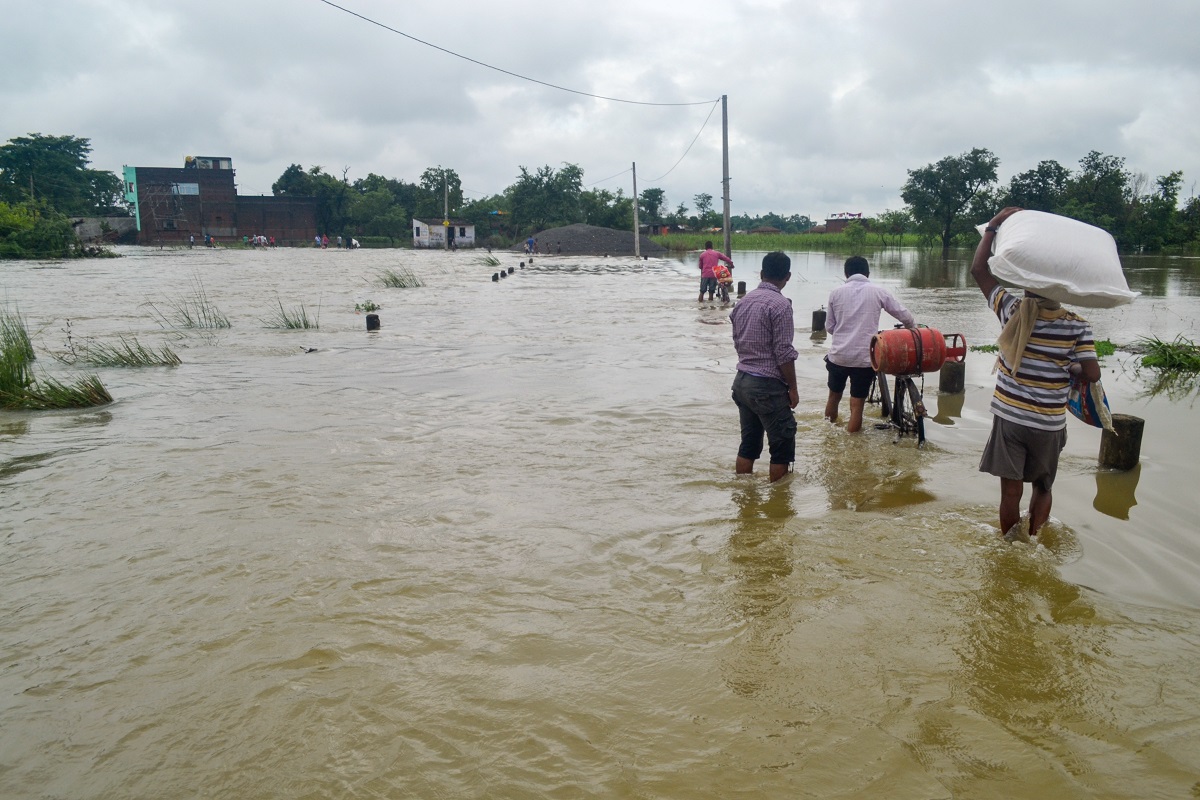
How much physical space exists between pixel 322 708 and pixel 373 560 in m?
1.44

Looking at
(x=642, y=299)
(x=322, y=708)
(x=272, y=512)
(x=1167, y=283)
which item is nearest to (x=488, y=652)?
(x=322, y=708)

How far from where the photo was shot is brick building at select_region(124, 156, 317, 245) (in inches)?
2808

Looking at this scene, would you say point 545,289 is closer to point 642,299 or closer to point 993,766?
point 642,299

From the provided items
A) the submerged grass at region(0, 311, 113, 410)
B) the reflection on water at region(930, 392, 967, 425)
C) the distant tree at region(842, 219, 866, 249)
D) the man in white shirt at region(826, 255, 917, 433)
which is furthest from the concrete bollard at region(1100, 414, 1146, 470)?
the distant tree at region(842, 219, 866, 249)

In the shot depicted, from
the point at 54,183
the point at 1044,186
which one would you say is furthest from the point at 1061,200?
the point at 54,183

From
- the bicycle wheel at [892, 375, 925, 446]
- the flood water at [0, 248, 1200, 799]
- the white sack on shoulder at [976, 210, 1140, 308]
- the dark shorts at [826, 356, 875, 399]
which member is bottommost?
the flood water at [0, 248, 1200, 799]

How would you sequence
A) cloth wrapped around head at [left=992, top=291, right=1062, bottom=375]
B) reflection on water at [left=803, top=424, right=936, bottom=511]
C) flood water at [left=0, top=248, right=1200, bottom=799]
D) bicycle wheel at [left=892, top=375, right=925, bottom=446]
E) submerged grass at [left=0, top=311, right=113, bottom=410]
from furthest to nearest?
submerged grass at [left=0, top=311, right=113, bottom=410] → bicycle wheel at [left=892, top=375, right=925, bottom=446] → reflection on water at [left=803, top=424, right=936, bottom=511] → cloth wrapped around head at [left=992, top=291, right=1062, bottom=375] → flood water at [left=0, top=248, right=1200, bottom=799]

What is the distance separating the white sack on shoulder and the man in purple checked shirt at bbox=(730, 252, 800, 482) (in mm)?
1577

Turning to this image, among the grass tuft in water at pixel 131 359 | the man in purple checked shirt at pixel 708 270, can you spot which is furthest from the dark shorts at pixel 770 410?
the man in purple checked shirt at pixel 708 270

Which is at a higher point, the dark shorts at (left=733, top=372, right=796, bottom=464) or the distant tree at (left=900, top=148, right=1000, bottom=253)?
the distant tree at (left=900, top=148, right=1000, bottom=253)

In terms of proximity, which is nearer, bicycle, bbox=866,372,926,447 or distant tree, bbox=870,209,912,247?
bicycle, bbox=866,372,926,447

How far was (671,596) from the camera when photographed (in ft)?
13.1

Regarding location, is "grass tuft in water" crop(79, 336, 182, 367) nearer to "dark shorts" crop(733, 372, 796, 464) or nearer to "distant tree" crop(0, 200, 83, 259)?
"dark shorts" crop(733, 372, 796, 464)

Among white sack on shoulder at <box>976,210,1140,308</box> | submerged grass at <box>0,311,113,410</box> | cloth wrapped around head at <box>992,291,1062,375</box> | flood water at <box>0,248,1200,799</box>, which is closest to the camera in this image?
flood water at <box>0,248,1200,799</box>
